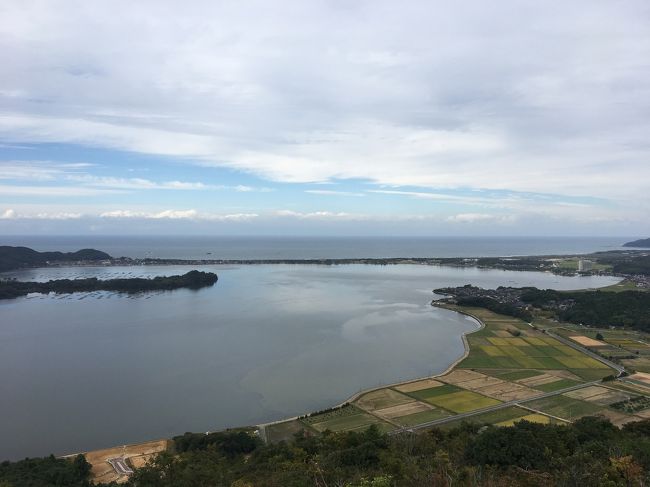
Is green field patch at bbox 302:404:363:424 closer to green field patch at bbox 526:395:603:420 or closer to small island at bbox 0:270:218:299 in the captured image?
green field patch at bbox 526:395:603:420

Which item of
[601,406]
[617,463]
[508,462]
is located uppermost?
[617,463]

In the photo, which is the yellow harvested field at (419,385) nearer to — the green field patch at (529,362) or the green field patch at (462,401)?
the green field patch at (462,401)

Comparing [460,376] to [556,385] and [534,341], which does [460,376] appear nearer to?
[556,385]

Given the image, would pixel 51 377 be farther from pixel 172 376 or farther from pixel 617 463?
pixel 617 463

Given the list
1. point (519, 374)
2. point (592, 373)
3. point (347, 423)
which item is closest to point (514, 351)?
point (519, 374)

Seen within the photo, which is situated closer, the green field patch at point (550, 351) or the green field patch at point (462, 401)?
the green field patch at point (462, 401)

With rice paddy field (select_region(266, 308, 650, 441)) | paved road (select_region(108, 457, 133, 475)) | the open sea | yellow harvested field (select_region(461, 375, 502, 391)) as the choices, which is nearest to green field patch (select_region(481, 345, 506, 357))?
rice paddy field (select_region(266, 308, 650, 441))

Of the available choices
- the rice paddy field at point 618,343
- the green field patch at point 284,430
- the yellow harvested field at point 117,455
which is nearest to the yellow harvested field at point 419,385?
the green field patch at point 284,430

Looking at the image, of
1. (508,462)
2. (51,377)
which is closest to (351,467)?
(508,462)
